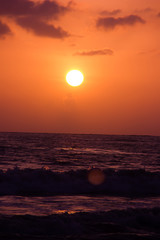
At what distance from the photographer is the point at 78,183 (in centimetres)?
2144

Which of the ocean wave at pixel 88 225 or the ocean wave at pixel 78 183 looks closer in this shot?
the ocean wave at pixel 88 225

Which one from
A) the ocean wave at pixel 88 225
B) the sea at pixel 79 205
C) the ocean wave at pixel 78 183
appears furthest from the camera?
the ocean wave at pixel 78 183

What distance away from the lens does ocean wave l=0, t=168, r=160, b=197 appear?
19.4 m

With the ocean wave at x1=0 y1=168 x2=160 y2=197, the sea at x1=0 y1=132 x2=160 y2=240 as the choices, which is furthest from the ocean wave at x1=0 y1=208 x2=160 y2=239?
the ocean wave at x1=0 y1=168 x2=160 y2=197

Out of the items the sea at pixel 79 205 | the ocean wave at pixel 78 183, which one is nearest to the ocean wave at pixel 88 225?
the sea at pixel 79 205

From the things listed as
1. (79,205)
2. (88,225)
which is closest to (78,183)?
(79,205)

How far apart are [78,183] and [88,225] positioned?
10064 millimetres

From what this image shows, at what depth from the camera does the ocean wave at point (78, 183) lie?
63.6 feet

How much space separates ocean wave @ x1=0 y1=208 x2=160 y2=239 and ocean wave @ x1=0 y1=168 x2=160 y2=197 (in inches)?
248

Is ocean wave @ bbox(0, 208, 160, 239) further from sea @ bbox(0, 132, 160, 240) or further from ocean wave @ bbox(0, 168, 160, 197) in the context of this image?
ocean wave @ bbox(0, 168, 160, 197)

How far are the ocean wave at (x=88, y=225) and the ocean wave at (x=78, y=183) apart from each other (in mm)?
6295

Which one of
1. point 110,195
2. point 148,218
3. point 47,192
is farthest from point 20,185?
point 148,218

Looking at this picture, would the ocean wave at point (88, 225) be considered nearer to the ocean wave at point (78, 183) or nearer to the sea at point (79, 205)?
the sea at point (79, 205)

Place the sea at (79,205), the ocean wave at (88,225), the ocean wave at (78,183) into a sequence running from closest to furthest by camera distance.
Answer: the ocean wave at (88,225)
the sea at (79,205)
the ocean wave at (78,183)
